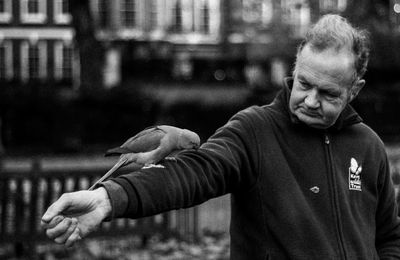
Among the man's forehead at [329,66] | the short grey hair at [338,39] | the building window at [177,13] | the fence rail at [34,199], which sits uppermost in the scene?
the building window at [177,13]

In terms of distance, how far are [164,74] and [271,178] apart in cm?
3387

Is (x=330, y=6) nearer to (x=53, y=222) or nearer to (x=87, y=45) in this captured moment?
(x=87, y=45)

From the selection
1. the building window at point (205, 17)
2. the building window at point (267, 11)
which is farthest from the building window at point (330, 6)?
the building window at point (205, 17)

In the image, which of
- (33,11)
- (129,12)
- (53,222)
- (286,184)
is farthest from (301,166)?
(33,11)

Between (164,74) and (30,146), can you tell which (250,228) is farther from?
(164,74)

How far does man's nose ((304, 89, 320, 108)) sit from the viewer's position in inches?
101

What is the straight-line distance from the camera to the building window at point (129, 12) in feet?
145

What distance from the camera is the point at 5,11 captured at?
4356 cm

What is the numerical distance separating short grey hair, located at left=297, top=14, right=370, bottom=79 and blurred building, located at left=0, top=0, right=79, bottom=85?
137ft

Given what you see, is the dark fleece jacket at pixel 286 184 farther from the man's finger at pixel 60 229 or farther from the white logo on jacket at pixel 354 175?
the man's finger at pixel 60 229

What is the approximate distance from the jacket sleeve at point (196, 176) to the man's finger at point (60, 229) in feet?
0.60

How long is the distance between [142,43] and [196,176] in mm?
31653

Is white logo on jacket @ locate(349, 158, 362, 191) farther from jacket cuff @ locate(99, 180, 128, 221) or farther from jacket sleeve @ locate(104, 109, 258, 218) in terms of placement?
jacket cuff @ locate(99, 180, 128, 221)

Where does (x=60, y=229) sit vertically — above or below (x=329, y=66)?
below
